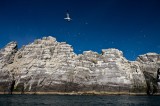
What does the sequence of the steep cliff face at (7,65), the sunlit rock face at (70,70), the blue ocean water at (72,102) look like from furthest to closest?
the steep cliff face at (7,65)
the sunlit rock face at (70,70)
the blue ocean water at (72,102)

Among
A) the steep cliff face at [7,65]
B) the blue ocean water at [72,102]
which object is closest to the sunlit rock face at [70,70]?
the steep cliff face at [7,65]

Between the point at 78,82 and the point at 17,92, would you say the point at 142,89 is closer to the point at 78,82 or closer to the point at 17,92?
the point at 78,82

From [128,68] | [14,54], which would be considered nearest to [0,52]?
[14,54]

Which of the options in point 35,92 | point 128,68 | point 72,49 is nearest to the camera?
point 35,92

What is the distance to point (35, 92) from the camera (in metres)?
147

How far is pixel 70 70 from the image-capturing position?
497 ft

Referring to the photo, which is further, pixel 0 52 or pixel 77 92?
pixel 0 52

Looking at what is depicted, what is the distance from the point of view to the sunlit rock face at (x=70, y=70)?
14780cm

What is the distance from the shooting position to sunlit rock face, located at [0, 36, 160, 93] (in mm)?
147800

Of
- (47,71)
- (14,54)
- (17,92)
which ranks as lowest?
(17,92)

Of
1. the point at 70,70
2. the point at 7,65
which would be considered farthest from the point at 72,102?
the point at 7,65

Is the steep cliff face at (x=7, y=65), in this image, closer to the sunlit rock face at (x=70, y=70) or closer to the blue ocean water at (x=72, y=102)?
the sunlit rock face at (x=70, y=70)

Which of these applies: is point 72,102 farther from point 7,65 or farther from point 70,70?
point 7,65

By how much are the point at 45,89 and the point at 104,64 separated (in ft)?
120
